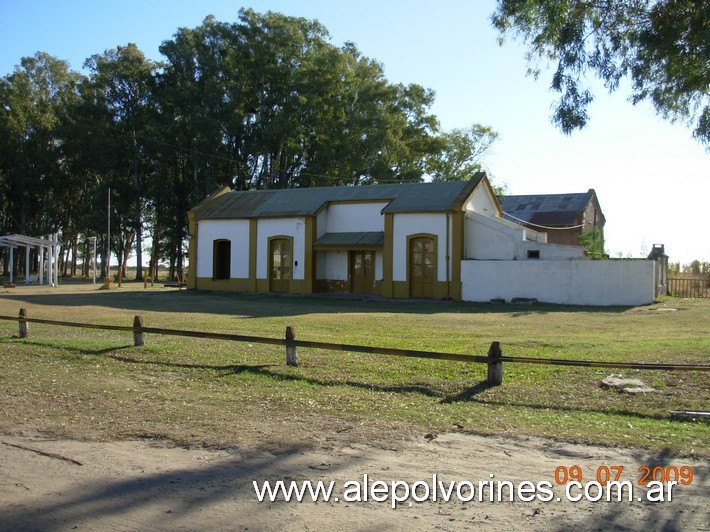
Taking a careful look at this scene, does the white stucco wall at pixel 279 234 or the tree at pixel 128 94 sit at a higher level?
the tree at pixel 128 94

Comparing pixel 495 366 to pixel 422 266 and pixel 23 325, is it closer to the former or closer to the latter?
pixel 23 325

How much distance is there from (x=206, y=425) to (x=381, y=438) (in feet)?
6.91

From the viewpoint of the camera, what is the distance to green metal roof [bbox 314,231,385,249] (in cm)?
3150

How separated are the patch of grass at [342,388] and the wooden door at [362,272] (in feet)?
45.0

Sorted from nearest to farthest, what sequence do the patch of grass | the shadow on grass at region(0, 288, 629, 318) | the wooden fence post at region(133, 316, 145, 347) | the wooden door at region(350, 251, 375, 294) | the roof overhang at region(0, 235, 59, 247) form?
the patch of grass
the wooden fence post at region(133, 316, 145, 347)
the shadow on grass at region(0, 288, 629, 318)
the wooden door at region(350, 251, 375, 294)
the roof overhang at region(0, 235, 59, 247)

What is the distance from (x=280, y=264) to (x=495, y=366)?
2494 cm

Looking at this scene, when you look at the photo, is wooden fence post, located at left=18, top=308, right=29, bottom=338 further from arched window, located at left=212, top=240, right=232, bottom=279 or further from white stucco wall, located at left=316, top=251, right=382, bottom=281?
arched window, located at left=212, top=240, right=232, bottom=279

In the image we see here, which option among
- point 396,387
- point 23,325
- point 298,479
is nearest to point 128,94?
point 23,325

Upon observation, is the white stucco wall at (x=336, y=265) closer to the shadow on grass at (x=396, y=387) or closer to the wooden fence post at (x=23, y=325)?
the wooden fence post at (x=23, y=325)

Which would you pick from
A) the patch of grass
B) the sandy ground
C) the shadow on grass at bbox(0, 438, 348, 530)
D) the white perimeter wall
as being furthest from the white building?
the shadow on grass at bbox(0, 438, 348, 530)

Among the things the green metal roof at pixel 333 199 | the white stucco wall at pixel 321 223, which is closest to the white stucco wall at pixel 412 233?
the green metal roof at pixel 333 199

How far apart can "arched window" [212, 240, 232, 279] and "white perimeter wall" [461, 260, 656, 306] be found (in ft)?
45.6

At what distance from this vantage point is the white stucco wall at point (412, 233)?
2986 centimetres

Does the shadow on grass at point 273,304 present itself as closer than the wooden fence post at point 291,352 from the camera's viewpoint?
No
